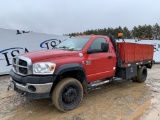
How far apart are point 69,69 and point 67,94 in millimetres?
626

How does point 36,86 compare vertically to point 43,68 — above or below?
below

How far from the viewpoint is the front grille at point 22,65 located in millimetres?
4316

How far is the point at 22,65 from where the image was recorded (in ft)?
15.0

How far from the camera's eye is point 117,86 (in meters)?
7.43

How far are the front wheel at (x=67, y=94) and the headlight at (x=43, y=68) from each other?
1.53ft

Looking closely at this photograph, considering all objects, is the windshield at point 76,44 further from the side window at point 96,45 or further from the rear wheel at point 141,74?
the rear wheel at point 141,74

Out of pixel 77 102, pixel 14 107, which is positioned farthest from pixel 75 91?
pixel 14 107

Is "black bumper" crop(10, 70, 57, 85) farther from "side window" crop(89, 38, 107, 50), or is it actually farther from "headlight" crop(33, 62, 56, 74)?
"side window" crop(89, 38, 107, 50)

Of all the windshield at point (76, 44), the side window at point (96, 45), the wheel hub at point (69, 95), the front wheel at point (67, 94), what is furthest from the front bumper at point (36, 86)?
the side window at point (96, 45)
